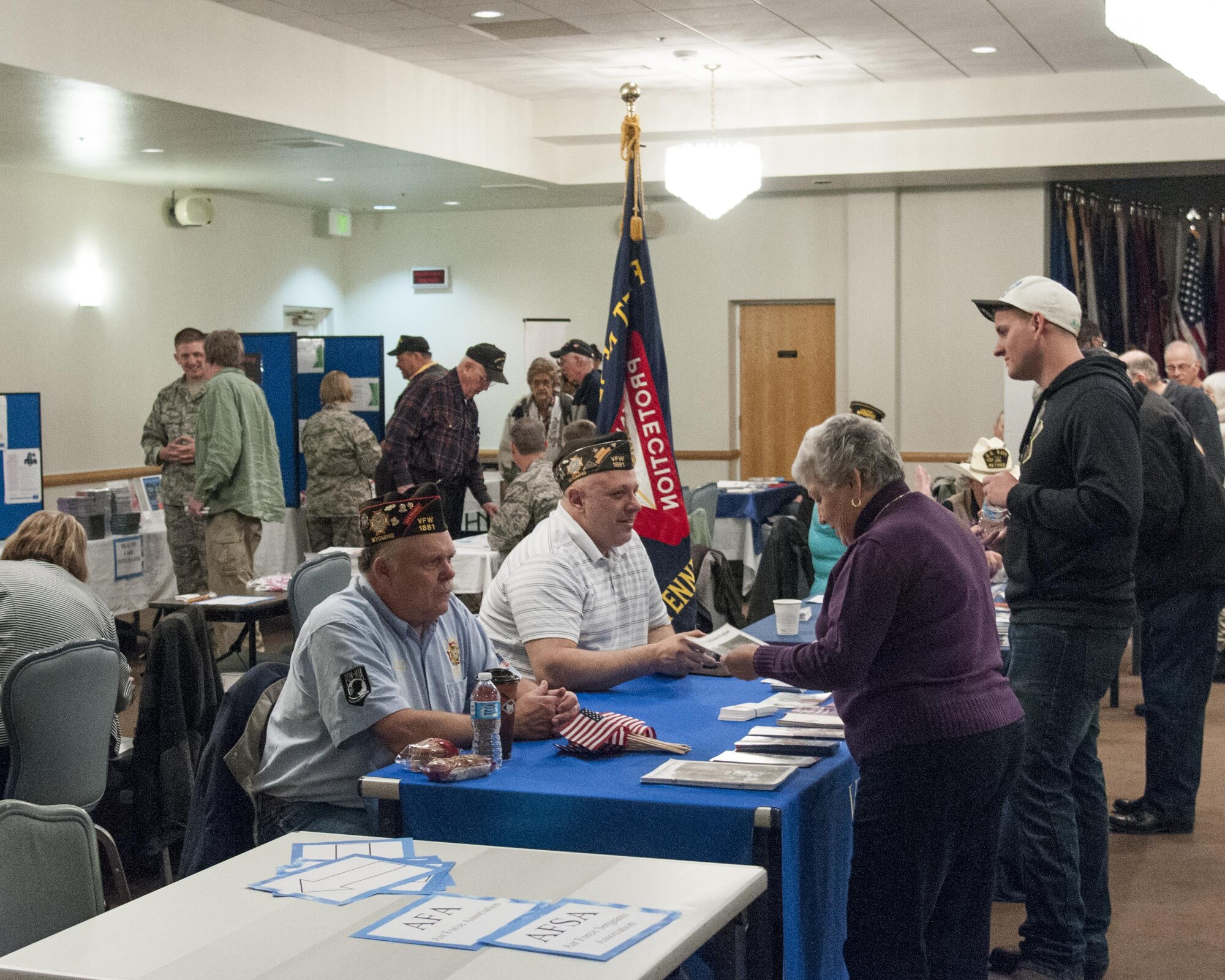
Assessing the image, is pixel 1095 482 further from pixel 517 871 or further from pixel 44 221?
pixel 44 221

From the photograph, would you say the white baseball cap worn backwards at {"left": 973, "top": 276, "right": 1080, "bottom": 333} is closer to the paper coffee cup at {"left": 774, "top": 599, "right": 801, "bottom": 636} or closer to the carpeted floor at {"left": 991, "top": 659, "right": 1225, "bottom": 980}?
the paper coffee cup at {"left": 774, "top": 599, "right": 801, "bottom": 636}

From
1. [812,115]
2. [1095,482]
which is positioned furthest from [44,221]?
[1095,482]

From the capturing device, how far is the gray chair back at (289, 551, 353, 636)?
15.9 feet

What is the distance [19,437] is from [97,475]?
315cm

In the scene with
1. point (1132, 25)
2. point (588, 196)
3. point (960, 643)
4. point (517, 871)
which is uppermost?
point (588, 196)

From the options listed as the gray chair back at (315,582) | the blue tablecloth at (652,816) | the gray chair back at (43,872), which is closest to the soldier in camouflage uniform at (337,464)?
the gray chair back at (315,582)

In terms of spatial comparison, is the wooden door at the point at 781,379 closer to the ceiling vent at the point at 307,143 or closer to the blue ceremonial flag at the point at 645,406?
the ceiling vent at the point at 307,143

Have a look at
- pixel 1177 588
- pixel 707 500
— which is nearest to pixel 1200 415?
pixel 1177 588

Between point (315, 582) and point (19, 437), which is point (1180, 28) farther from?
point (19, 437)

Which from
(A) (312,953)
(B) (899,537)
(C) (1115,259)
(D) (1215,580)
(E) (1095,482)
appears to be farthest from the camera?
(C) (1115,259)

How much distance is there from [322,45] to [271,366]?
2.21m

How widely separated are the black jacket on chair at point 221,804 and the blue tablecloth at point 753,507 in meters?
6.41

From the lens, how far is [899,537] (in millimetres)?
2514

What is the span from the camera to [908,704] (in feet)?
8.30
